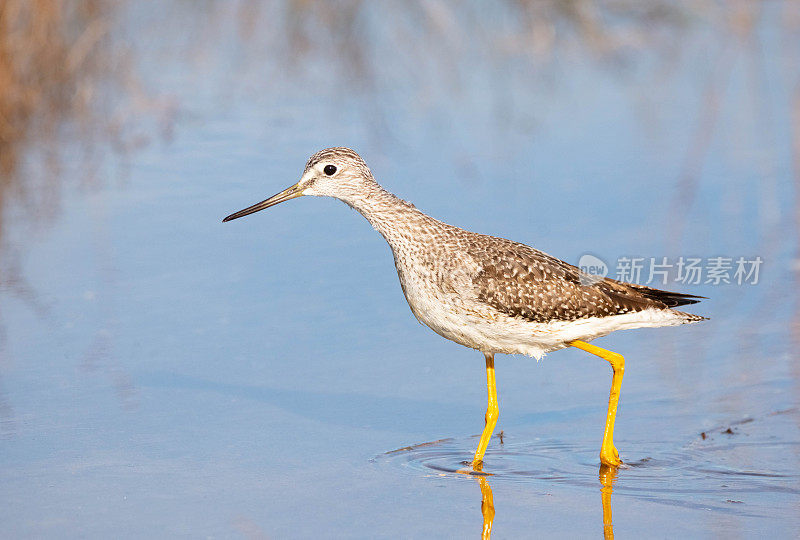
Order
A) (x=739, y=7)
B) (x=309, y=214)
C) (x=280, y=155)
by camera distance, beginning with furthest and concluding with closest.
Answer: (x=739, y=7) → (x=280, y=155) → (x=309, y=214)

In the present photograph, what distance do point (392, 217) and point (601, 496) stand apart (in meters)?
1.98

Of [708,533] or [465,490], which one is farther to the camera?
[465,490]

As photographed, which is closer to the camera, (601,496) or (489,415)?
(601,496)

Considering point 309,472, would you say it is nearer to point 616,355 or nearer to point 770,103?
point 616,355

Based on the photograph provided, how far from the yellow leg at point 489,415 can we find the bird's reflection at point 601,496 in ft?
0.22

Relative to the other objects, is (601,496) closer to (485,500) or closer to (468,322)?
(485,500)

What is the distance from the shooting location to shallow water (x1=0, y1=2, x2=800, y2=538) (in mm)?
5977

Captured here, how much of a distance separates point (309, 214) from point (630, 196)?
2.61 metres

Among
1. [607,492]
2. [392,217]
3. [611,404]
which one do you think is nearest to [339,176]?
[392,217]

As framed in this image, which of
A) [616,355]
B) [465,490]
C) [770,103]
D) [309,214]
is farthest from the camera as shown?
[770,103]

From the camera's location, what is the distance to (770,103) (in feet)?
37.6

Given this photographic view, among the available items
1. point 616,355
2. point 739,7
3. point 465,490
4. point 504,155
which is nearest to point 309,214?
point 504,155

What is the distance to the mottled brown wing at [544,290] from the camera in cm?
668

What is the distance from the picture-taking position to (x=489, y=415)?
6.70m
